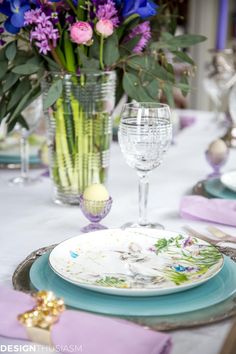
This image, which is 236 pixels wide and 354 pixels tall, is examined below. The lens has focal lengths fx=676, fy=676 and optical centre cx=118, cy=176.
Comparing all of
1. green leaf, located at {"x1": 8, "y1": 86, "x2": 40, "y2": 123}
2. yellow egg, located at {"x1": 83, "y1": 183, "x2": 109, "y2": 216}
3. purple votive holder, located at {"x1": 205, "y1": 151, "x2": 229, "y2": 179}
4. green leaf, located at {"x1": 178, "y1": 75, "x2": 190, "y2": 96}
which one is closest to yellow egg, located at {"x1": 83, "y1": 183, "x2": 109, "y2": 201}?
yellow egg, located at {"x1": 83, "y1": 183, "x2": 109, "y2": 216}

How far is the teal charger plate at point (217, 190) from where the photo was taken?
1.29 metres

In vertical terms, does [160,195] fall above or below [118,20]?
below

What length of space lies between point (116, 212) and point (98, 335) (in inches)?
22.6

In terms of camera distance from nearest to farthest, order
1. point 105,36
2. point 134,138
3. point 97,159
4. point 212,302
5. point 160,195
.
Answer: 1. point 212,302
2. point 134,138
3. point 105,36
4. point 97,159
5. point 160,195

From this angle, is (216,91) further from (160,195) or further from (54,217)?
(54,217)

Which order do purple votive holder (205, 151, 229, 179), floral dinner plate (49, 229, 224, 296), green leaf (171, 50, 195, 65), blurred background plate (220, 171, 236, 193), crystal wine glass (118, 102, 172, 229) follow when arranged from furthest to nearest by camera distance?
purple votive holder (205, 151, 229, 179), green leaf (171, 50, 195, 65), blurred background plate (220, 171, 236, 193), crystal wine glass (118, 102, 172, 229), floral dinner plate (49, 229, 224, 296)

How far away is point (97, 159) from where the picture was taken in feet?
4.18

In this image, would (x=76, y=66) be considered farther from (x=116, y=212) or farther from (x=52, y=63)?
(x=116, y=212)

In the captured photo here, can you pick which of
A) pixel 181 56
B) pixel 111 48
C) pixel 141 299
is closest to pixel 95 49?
pixel 111 48

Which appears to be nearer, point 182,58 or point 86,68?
point 86,68

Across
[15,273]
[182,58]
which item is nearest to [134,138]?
[15,273]

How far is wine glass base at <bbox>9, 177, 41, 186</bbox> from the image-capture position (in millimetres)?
1454

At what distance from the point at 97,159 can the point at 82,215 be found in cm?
12

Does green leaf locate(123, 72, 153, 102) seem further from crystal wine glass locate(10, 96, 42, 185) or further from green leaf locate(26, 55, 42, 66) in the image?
crystal wine glass locate(10, 96, 42, 185)
